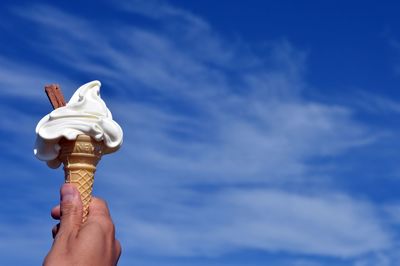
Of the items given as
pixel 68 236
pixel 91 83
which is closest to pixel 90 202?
pixel 68 236

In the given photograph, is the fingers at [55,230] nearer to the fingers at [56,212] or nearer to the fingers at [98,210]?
the fingers at [56,212]

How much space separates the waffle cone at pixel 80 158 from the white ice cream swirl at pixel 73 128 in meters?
0.05

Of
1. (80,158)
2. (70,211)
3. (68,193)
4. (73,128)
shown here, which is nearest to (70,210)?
(70,211)

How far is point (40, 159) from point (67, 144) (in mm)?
283

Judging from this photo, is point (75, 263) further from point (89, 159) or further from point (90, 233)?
point (89, 159)

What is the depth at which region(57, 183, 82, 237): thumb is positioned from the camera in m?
4.33

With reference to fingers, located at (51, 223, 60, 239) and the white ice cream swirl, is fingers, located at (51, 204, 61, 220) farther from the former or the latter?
the white ice cream swirl

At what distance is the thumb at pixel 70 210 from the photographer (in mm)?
4332

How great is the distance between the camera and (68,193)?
4.59 m

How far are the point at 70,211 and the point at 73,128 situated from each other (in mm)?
820

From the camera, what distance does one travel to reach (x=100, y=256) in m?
4.09

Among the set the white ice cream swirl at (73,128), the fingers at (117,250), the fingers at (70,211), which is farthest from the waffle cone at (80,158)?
the fingers at (117,250)

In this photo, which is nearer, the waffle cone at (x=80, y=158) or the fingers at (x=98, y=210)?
the fingers at (x=98, y=210)

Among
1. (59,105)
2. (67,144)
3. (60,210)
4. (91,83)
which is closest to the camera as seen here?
(60,210)
